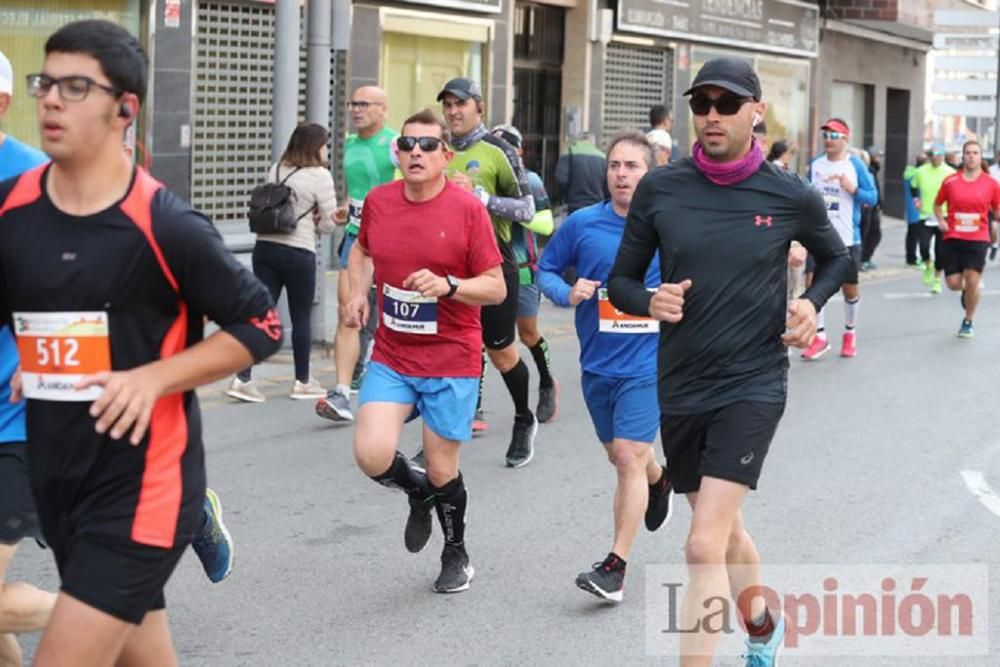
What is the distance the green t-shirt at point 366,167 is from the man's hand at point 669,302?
5663 mm

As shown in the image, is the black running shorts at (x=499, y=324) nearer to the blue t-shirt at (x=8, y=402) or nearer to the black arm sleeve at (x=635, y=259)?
the black arm sleeve at (x=635, y=259)

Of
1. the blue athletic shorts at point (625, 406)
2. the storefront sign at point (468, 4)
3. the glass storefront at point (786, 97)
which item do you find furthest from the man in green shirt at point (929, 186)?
the blue athletic shorts at point (625, 406)

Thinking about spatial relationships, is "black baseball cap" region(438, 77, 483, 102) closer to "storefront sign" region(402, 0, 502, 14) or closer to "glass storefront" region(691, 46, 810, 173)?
"storefront sign" region(402, 0, 502, 14)

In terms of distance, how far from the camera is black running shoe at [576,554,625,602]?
→ 653cm

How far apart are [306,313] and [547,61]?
14.6 meters

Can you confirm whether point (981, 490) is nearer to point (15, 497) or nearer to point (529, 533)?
point (529, 533)

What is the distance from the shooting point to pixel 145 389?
3699 mm

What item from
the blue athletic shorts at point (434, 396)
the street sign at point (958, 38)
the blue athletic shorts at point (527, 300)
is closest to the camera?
the blue athletic shorts at point (434, 396)

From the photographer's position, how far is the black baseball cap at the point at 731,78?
5.30 metres

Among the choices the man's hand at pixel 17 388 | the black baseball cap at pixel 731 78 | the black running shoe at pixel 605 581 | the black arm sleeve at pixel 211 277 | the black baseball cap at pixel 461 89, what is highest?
the black baseball cap at pixel 461 89

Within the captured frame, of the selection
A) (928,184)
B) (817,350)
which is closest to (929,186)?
(928,184)

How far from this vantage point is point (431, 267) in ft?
22.0

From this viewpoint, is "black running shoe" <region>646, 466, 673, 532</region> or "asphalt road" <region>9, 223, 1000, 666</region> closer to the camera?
"asphalt road" <region>9, 223, 1000, 666</region>

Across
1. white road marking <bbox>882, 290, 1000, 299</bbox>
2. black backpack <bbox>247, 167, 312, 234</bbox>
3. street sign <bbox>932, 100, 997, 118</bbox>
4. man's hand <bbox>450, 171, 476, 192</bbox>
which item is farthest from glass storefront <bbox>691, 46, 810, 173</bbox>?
man's hand <bbox>450, 171, 476, 192</bbox>
